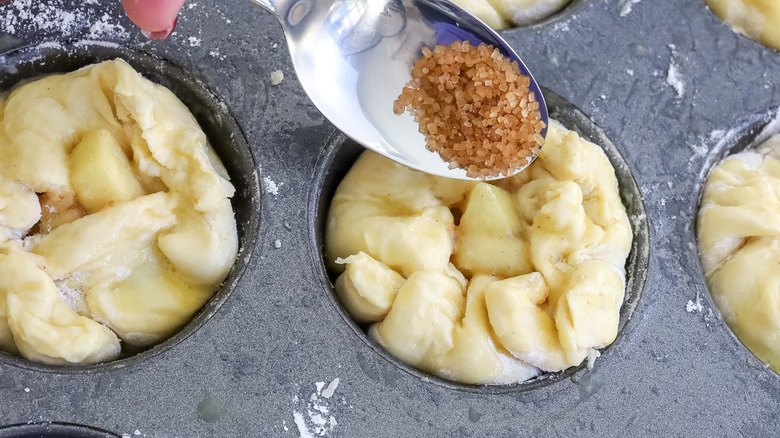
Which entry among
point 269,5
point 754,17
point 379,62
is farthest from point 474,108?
point 754,17

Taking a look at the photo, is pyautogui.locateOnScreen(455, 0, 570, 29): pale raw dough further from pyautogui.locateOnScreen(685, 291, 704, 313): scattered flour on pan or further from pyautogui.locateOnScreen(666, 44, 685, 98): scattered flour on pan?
pyautogui.locateOnScreen(685, 291, 704, 313): scattered flour on pan

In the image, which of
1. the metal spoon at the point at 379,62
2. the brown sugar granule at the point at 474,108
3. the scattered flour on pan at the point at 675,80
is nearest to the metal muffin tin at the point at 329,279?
the scattered flour on pan at the point at 675,80

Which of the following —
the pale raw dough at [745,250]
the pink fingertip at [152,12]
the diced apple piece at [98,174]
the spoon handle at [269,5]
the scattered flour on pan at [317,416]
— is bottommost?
the scattered flour on pan at [317,416]

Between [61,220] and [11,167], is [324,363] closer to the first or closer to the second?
[61,220]

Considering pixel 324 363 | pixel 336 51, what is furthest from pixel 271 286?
pixel 336 51

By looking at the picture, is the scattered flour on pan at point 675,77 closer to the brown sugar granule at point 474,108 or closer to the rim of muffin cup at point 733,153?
the rim of muffin cup at point 733,153

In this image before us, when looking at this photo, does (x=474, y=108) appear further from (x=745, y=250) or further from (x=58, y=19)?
(x=58, y=19)

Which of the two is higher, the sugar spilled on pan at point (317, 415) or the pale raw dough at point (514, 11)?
the pale raw dough at point (514, 11)
